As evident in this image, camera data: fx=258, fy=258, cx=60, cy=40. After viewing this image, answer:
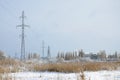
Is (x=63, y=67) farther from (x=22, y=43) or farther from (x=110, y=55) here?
(x=110, y=55)

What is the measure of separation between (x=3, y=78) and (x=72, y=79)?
350 centimetres

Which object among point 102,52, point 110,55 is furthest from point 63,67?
point 110,55

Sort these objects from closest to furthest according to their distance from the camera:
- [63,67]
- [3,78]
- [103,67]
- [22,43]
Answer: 1. [3,78]
2. [63,67]
3. [103,67]
4. [22,43]

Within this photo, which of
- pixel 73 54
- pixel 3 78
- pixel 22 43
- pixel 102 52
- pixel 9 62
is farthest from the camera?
pixel 73 54

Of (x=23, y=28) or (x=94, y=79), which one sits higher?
(x=23, y=28)

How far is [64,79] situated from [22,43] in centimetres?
1433

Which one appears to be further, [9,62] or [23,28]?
[23,28]

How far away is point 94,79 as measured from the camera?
33.6ft

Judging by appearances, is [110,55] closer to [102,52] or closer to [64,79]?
[102,52]

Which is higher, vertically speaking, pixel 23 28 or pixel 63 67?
pixel 23 28

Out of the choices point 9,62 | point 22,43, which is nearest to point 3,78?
point 9,62

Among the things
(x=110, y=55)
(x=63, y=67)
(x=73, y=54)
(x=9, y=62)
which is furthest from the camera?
(x=110, y=55)

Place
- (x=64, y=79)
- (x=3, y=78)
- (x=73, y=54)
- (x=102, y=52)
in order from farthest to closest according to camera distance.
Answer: (x=73, y=54) < (x=102, y=52) < (x=64, y=79) < (x=3, y=78)

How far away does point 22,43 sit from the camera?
78.3ft
